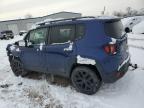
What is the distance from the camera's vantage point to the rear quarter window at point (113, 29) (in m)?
5.29

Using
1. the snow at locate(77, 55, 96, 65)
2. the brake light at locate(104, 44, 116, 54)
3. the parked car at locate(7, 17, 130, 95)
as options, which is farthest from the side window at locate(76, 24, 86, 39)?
the brake light at locate(104, 44, 116, 54)

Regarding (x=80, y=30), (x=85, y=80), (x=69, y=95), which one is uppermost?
(x=80, y=30)

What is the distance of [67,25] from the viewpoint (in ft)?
19.3

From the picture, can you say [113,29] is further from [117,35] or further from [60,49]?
[60,49]

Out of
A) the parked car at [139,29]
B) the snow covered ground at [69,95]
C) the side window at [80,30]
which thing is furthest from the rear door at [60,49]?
the parked car at [139,29]

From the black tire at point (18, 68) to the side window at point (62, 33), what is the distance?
76.3 inches

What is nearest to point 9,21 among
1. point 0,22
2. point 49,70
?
point 0,22

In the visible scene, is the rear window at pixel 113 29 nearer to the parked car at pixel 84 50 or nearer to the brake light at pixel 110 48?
the parked car at pixel 84 50

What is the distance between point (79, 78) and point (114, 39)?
1.42m

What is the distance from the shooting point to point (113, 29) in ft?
17.8

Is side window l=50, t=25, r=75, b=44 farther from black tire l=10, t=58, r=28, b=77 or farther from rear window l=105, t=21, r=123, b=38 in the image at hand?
black tire l=10, t=58, r=28, b=77

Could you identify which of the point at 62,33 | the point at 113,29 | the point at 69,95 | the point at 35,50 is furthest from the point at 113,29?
the point at 35,50

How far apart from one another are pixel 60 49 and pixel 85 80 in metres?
1.07

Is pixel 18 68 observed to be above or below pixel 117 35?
below
